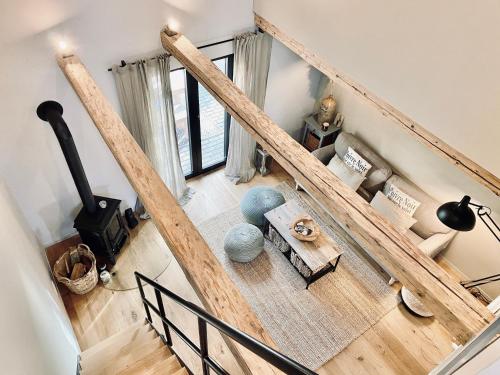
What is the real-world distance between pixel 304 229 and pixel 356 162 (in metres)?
1.33

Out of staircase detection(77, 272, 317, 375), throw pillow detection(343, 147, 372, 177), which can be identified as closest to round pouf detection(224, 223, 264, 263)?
staircase detection(77, 272, 317, 375)

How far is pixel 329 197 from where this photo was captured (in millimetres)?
2504

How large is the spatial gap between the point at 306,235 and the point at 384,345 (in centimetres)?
150

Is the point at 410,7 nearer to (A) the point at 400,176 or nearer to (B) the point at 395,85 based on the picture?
(B) the point at 395,85

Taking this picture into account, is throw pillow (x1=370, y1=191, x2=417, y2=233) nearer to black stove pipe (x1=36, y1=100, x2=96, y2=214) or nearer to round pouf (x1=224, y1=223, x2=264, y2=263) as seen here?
round pouf (x1=224, y1=223, x2=264, y2=263)

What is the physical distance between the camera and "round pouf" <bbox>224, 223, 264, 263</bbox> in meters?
4.62

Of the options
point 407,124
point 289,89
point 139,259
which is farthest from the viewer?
point 289,89

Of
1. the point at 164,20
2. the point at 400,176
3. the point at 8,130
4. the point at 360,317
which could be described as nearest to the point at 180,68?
the point at 164,20

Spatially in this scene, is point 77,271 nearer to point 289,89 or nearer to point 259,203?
point 259,203

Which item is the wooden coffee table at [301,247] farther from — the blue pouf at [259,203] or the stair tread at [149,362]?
the stair tread at [149,362]

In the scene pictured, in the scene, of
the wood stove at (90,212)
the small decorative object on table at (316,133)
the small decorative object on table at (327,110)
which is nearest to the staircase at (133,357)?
the wood stove at (90,212)

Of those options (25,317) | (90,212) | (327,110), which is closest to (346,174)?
(327,110)

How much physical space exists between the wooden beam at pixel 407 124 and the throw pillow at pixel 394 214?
152 centimetres

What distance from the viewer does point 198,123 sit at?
5164mm
